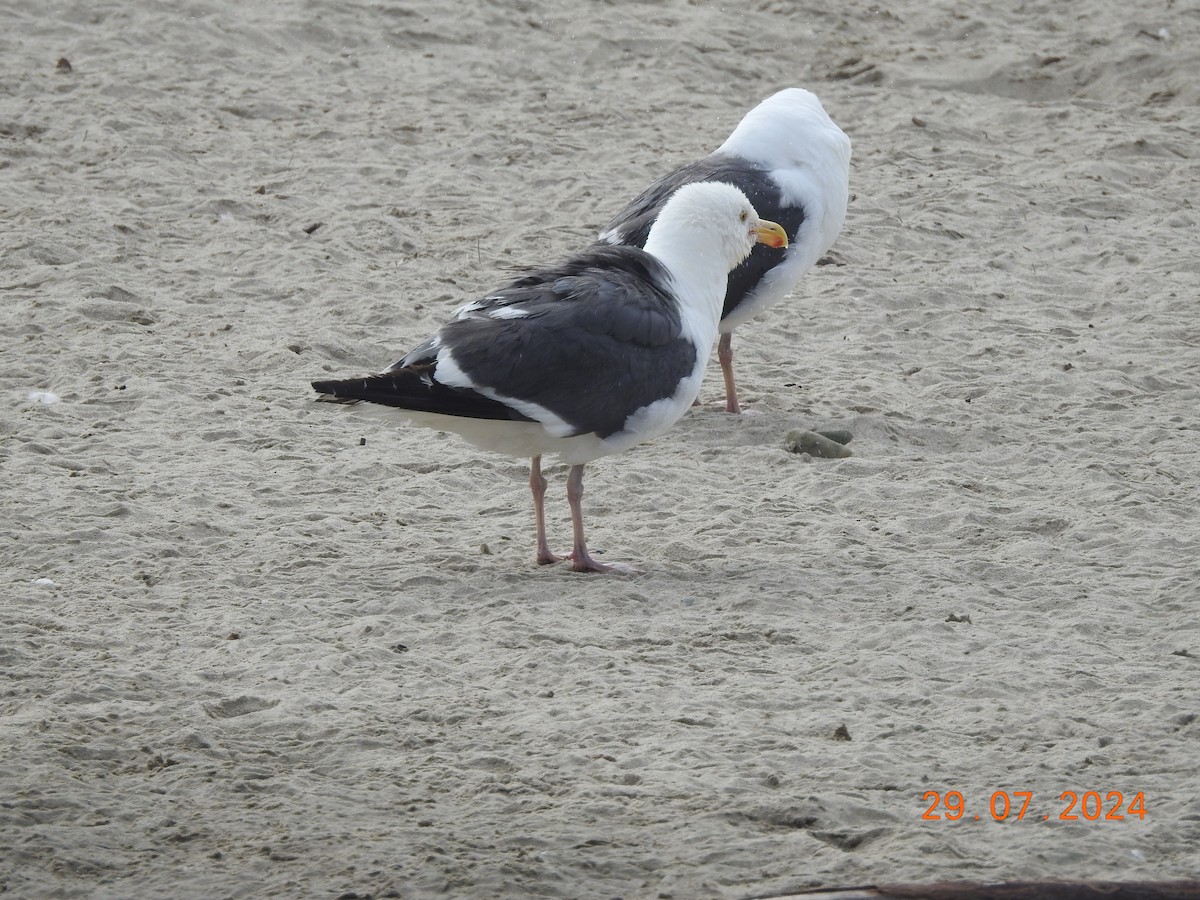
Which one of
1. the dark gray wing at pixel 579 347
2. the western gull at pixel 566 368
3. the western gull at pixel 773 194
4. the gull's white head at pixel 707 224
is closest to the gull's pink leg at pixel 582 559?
the western gull at pixel 566 368

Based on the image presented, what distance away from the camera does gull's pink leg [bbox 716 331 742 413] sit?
309 inches

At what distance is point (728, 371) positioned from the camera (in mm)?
7938

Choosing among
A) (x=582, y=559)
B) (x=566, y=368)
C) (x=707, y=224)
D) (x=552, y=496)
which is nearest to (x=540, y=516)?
(x=582, y=559)

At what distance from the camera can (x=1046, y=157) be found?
11.1 metres

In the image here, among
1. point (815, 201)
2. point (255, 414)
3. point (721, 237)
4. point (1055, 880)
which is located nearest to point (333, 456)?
point (255, 414)

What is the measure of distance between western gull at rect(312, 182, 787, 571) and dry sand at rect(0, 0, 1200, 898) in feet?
1.75

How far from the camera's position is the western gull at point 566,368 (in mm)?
5715
